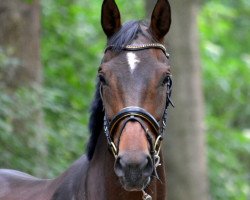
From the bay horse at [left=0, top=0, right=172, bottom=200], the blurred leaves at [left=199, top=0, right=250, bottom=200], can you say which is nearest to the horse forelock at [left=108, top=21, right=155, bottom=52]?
the bay horse at [left=0, top=0, right=172, bottom=200]

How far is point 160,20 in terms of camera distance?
568cm

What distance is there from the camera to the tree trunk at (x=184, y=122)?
13352 mm

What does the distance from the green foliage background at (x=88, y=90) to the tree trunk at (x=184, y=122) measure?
35.2 inches

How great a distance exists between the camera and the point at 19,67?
11.7 meters

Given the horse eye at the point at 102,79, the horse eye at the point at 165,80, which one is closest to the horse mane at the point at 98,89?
the horse eye at the point at 102,79

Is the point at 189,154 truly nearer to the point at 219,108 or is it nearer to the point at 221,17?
the point at 219,108

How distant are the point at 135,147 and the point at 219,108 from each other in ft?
45.5

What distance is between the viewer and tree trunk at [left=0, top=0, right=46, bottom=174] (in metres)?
10.7

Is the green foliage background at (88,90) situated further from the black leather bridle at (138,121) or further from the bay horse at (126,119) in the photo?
the black leather bridle at (138,121)

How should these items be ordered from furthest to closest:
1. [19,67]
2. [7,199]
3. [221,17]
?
[221,17]
[19,67]
[7,199]

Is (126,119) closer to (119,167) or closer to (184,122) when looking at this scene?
(119,167)

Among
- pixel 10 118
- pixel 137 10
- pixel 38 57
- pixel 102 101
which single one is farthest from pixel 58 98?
pixel 102 101

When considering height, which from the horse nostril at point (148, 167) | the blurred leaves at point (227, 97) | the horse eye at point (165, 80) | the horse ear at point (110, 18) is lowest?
the blurred leaves at point (227, 97)

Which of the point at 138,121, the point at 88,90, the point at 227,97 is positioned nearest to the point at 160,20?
the point at 138,121
